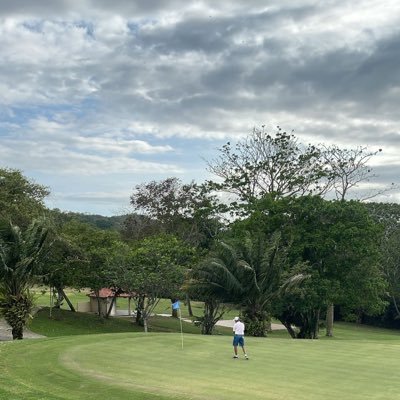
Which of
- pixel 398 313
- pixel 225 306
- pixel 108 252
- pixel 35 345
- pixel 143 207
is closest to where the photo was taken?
pixel 35 345

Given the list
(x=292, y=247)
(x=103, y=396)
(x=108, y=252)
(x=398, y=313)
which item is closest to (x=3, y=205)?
(x=108, y=252)

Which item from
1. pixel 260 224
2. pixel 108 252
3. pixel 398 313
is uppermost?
pixel 260 224

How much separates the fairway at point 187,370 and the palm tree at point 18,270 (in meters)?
3.91

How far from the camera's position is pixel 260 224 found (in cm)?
4184

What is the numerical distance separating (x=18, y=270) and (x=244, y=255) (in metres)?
14.7

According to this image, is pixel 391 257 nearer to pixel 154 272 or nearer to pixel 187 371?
pixel 154 272

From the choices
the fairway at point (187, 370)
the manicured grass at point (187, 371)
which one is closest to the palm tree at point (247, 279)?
the manicured grass at point (187, 371)

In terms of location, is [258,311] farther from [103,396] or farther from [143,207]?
[143,207]

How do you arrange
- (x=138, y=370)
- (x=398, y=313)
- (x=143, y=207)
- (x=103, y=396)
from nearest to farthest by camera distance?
(x=103, y=396)
(x=138, y=370)
(x=143, y=207)
(x=398, y=313)

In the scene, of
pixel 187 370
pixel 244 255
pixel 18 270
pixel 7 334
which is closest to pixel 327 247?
pixel 244 255

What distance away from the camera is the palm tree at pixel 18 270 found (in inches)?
1016

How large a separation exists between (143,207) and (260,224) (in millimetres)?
22772

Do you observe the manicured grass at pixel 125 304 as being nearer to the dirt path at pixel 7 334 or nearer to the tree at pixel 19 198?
the tree at pixel 19 198

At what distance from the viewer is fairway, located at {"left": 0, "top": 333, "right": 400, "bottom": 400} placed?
44.1 ft
